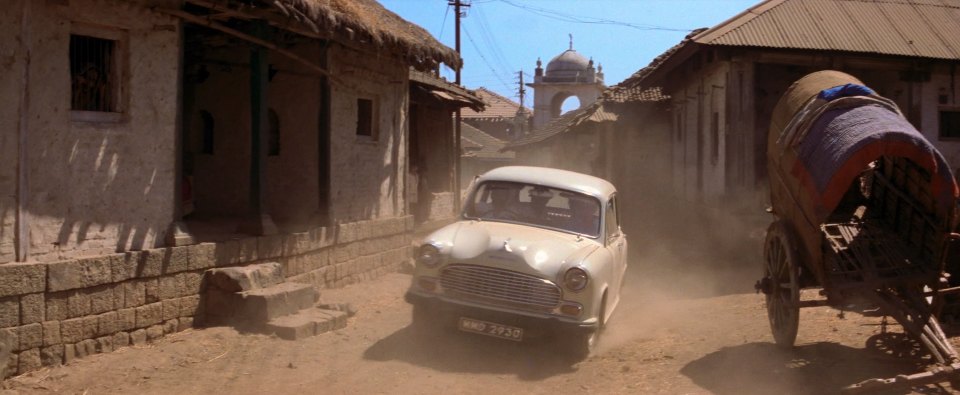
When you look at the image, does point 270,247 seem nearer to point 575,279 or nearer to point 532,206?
point 532,206

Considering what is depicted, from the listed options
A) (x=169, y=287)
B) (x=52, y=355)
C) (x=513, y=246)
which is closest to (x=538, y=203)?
(x=513, y=246)

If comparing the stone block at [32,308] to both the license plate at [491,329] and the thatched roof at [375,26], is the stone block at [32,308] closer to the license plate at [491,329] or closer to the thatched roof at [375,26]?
the license plate at [491,329]

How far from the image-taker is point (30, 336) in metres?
6.13

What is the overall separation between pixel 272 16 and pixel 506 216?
341cm

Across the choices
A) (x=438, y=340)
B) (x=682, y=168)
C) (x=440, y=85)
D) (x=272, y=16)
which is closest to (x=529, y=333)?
(x=438, y=340)

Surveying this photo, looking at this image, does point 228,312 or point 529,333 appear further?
point 228,312

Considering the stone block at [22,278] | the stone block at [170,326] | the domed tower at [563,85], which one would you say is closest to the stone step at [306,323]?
the stone block at [170,326]

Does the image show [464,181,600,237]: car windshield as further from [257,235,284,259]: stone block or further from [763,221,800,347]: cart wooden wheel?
[257,235,284,259]: stone block

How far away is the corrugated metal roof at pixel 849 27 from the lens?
13859 millimetres

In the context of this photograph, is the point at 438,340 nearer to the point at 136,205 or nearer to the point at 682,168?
the point at 136,205

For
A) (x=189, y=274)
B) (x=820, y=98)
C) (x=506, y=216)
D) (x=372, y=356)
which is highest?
(x=820, y=98)

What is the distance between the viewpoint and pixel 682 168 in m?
20.3

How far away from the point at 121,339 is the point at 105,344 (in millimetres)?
174

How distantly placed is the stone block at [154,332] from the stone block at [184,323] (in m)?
0.23
